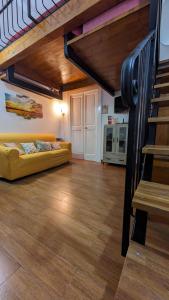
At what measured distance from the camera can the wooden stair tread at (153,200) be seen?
2.01ft

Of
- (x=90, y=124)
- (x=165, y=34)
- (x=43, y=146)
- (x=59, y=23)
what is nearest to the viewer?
(x=59, y=23)

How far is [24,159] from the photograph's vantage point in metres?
2.55

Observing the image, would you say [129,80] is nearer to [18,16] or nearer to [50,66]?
[50,66]

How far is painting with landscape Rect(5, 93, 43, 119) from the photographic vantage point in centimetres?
327

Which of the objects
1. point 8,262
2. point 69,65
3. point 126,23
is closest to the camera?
point 8,262

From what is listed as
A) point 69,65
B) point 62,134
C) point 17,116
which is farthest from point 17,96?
point 62,134

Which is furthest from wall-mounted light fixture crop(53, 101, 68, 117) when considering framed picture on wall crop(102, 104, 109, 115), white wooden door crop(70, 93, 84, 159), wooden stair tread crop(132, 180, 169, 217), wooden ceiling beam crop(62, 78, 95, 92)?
wooden stair tread crop(132, 180, 169, 217)

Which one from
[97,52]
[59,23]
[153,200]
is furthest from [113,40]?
[153,200]

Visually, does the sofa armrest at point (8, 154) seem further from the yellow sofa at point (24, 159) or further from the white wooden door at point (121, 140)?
the white wooden door at point (121, 140)

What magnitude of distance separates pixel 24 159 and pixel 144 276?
8.02ft

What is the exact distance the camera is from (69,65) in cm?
305

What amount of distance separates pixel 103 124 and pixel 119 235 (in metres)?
3.26

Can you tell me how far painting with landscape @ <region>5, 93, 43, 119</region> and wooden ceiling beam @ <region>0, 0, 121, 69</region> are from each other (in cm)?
112

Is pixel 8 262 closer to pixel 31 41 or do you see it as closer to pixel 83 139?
pixel 31 41
